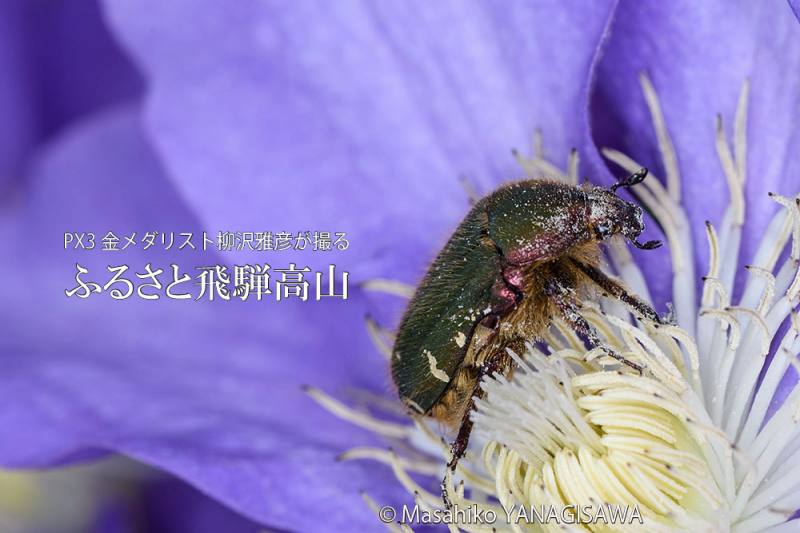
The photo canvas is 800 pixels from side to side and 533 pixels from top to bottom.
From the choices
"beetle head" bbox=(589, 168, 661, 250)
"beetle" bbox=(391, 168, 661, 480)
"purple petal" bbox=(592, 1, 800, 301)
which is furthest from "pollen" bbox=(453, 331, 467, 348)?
"purple petal" bbox=(592, 1, 800, 301)

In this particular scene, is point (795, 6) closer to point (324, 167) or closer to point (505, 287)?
point (505, 287)

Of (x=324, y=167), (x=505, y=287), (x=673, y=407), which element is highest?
(x=324, y=167)

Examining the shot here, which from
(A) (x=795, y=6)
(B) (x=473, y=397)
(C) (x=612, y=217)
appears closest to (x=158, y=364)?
(B) (x=473, y=397)

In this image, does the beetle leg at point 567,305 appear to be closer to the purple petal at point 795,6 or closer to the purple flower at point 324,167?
the purple flower at point 324,167

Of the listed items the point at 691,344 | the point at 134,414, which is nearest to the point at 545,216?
the point at 691,344

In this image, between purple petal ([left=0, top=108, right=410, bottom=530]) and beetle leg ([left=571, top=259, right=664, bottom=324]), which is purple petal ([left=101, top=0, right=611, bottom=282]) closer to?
purple petal ([left=0, top=108, right=410, bottom=530])

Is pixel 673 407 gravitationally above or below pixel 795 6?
below

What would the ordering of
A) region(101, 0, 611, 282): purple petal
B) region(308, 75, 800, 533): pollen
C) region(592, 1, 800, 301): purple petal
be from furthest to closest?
1. region(101, 0, 611, 282): purple petal
2. region(592, 1, 800, 301): purple petal
3. region(308, 75, 800, 533): pollen

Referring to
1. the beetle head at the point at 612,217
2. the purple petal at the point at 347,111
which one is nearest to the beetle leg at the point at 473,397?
the beetle head at the point at 612,217
